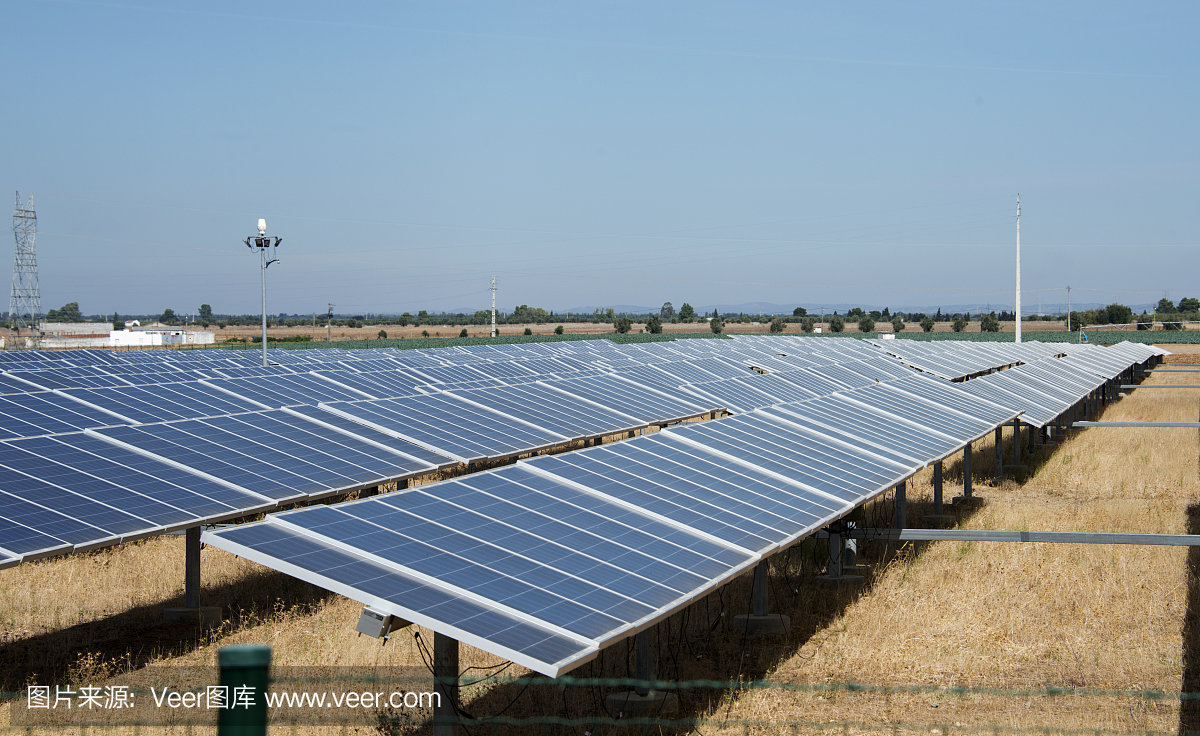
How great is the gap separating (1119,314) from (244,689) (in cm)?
18934

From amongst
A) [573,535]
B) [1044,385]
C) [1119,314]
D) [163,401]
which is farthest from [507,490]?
[1119,314]

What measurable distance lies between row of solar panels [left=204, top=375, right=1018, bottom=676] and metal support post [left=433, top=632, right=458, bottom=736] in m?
0.55

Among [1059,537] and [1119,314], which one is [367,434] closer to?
[1059,537]

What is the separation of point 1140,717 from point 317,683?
872 cm

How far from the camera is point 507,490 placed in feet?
31.7

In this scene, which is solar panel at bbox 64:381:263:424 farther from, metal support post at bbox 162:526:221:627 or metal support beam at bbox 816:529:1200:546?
metal support beam at bbox 816:529:1200:546

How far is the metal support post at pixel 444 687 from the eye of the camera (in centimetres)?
709

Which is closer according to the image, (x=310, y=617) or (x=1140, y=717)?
(x=1140, y=717)

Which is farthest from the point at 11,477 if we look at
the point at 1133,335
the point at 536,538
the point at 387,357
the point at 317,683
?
the point at 1133,335

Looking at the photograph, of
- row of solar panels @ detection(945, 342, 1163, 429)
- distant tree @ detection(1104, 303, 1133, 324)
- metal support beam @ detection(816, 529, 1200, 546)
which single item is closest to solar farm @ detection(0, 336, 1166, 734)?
row of solar panels @ detection(945, 342, 1163, 429)

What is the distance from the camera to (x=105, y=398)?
62.4ft

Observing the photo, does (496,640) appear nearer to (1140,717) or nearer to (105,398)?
(1140,717)

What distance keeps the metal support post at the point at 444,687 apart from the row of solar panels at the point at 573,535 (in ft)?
1.80

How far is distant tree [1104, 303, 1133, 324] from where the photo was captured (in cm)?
16650
